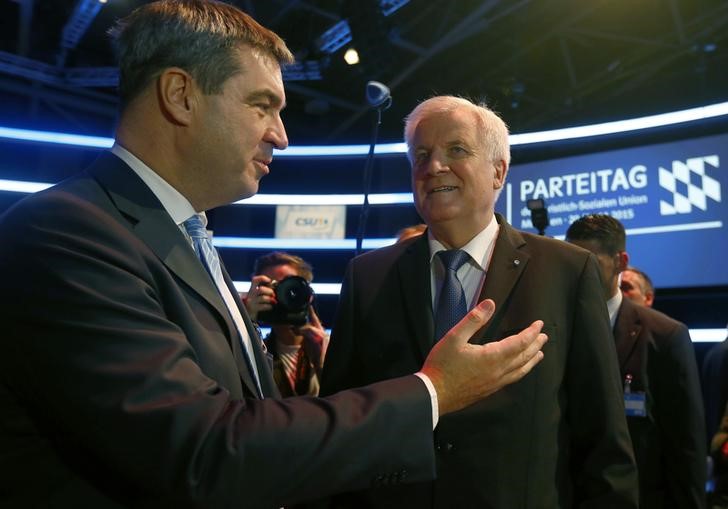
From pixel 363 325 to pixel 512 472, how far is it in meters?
0.62

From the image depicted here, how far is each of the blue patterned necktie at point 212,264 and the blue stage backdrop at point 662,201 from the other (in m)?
5.11

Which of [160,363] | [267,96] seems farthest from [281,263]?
[160,363]

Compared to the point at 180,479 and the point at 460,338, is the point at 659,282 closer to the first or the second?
the point at 460,338

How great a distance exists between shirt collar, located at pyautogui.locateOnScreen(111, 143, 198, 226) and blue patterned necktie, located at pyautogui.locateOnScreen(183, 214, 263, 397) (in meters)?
0.08

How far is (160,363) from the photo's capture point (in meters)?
1.01

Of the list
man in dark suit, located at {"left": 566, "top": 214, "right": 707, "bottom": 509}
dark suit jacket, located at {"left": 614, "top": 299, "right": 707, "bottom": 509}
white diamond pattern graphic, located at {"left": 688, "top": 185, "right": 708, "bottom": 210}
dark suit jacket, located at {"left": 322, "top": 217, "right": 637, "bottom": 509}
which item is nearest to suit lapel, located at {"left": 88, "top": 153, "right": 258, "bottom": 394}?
dark suit jacket, located at {"left": 322, "top": 217, "right": 637, "bottom": 509}

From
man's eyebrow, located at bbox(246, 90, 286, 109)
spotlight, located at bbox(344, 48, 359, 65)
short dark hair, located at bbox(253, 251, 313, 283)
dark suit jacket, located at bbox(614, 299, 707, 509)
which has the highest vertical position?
spotlight, located at bbox(344, 48, 359, 65)

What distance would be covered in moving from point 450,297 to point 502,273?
17 centimetres

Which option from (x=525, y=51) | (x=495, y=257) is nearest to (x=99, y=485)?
(x=495, y=257)

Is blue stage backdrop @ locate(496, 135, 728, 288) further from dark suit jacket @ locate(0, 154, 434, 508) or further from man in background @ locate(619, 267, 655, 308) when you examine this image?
dark suit jacket @ locate(0, 154, 434, 508)

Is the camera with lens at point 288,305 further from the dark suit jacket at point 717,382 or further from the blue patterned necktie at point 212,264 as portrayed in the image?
the dark suit jacket at point 717,382

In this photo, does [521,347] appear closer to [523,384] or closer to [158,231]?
[523,384]

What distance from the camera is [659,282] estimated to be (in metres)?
5.76

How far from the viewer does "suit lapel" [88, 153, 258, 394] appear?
126cm
